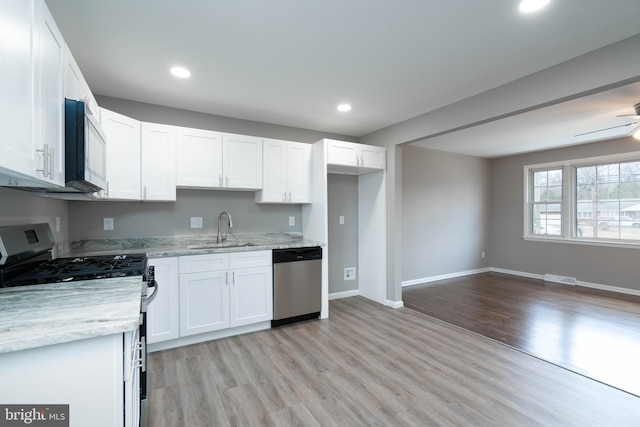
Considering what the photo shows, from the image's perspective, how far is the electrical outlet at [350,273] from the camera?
14.8ft

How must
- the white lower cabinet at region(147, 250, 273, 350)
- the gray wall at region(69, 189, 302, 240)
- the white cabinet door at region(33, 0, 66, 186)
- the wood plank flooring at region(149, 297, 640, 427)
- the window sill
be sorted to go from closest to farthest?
the white cabinet door at region(33, 0, 66, 186), the wood plank flooring at region(149, 297, 640, 427), the white lower cabinet at region(147, 250, 273, 350), the gray wall at region(69, 189, 302, 240), the window sill

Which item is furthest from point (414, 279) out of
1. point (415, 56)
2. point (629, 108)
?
point (415, 56)

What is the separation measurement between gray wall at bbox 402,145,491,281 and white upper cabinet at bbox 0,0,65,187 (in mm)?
4695

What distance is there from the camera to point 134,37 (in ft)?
6.70

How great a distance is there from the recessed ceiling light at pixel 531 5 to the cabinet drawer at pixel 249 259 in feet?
9.49

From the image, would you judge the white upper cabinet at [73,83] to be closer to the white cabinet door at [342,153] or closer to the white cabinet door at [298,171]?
the white cabinet door at [298,171]

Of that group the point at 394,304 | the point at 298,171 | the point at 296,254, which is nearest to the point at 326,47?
the point at 298,171

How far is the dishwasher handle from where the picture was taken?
3.28 metres

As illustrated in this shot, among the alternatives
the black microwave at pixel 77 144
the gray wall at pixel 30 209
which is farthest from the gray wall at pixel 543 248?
the gray wall at pixel 30 209

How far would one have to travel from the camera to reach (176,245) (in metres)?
3.22

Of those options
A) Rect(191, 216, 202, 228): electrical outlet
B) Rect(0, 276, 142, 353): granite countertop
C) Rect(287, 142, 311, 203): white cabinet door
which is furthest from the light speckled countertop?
Rect(287, 142, 311, 203): white cabinet door

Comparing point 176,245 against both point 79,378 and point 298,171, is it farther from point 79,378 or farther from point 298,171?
point 79,378

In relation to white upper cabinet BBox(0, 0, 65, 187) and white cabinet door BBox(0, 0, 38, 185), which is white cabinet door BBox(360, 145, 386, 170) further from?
white cabinet door BBox(0, 0, 38, 185)

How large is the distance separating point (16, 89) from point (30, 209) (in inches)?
56.1
